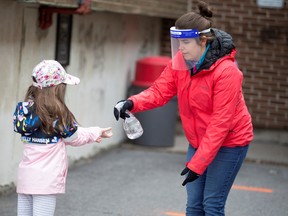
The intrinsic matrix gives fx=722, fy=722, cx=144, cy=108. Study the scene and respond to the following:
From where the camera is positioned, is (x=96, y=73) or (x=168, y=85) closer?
(x=168, y=85)

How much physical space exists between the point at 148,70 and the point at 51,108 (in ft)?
19.1

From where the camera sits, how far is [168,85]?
5055 millimetres

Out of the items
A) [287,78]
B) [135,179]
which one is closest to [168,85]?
[135,179]

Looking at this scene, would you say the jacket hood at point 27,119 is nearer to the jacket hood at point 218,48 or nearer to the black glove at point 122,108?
the black glove at point 122,108

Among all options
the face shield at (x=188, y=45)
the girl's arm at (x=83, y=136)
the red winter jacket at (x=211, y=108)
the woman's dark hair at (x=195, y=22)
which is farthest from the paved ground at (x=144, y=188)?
the woman's dark hair at (x=195, y=22)

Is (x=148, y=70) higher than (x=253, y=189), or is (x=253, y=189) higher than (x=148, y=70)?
(x=148, y=70)

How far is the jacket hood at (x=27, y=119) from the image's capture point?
4695mm

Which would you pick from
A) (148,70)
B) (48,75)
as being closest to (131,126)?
(48,75)

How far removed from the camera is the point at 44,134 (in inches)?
187

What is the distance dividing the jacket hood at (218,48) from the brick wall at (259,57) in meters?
6.98

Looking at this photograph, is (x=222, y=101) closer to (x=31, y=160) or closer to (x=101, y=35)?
(x=31, y=160)

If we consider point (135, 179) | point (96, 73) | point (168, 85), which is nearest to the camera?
point (168, 85)

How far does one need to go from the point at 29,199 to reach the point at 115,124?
565cm

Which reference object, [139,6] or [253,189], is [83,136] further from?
[139,6]
